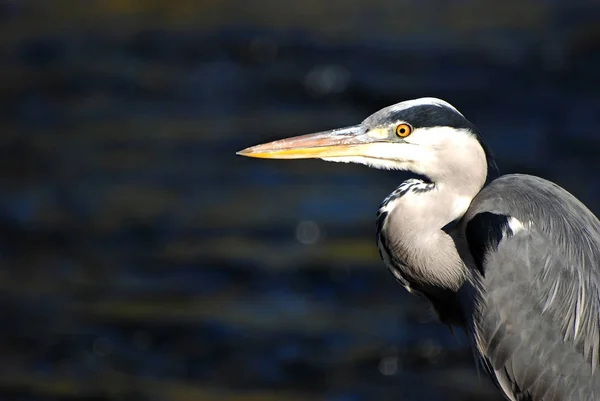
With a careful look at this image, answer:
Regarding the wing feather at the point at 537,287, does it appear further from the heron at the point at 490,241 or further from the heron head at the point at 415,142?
the heron head at the point at 415,142

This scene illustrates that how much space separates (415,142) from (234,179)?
619cm

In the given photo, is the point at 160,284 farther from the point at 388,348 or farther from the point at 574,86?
the point at 574,86

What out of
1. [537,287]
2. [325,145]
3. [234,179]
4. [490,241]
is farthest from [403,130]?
[234,179]

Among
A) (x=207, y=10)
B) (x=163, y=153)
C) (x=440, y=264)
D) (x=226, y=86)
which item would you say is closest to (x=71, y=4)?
(x=207, y=10)

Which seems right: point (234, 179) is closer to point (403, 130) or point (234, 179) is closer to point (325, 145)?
point (325, 145)

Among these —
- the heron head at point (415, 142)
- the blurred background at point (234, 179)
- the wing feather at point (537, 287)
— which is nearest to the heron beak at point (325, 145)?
the heron head at point (415, 142)

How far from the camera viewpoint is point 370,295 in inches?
346

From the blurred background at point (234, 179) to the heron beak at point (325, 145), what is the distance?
2775mm

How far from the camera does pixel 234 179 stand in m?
10.9

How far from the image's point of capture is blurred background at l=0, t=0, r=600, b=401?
311 inches

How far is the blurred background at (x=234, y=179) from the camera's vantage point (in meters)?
7.91

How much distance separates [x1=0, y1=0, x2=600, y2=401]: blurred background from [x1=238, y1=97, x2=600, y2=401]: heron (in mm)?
2321

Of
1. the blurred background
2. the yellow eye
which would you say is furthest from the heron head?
the blurred background

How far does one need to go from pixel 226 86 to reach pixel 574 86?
3783 millimetres
